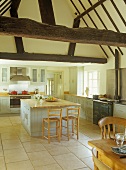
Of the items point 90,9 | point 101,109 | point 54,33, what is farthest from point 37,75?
point 54,33

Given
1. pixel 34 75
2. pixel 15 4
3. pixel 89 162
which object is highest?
pixel 15 4

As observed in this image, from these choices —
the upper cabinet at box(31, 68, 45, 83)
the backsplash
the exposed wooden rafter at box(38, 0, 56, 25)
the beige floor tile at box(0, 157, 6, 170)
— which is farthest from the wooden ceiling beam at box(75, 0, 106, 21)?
the beige floor tile at box(0, 157, 6, 170)

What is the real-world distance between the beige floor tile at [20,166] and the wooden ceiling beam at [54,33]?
8.25ft

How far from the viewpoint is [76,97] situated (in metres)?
8.89

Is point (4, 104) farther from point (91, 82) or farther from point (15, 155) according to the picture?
point (15, 155)

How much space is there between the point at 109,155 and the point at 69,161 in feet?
6.32

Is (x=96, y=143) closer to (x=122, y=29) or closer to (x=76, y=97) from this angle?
(x=122, y=29)

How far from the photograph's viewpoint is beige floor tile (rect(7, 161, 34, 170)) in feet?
11.7

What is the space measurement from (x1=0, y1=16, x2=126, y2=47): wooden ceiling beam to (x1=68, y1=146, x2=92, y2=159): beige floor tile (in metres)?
2.53

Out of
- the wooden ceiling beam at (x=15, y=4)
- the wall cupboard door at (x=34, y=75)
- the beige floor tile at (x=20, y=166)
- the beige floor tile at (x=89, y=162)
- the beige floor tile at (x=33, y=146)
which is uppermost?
the wooden ceiling beam at (x=15, y=4)

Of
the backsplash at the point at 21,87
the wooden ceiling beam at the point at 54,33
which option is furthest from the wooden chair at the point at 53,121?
the backsplash at the point at 21,87

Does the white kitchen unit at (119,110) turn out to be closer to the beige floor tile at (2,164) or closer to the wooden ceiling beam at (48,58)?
the wooden ceiling beam at (48,58)

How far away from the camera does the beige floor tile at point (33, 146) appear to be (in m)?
4.55

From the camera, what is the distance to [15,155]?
13.8ft
